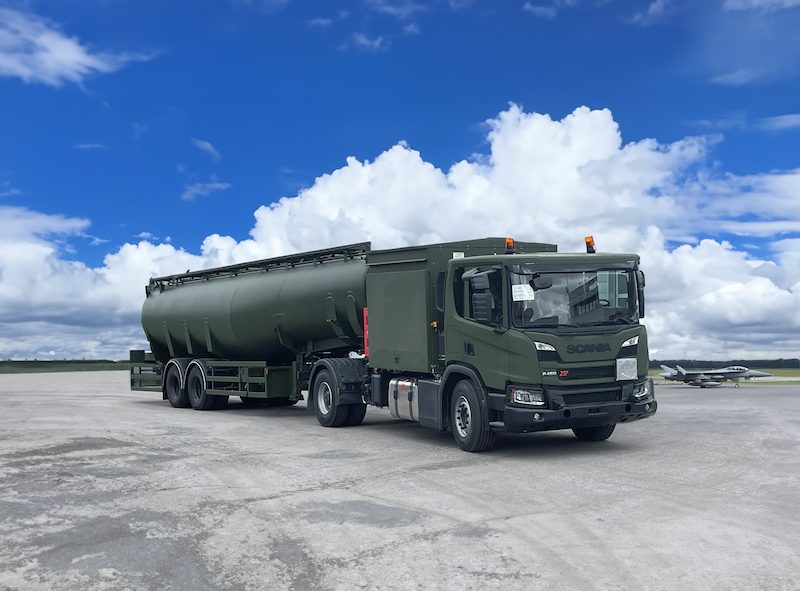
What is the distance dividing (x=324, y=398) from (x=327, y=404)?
0.18 m

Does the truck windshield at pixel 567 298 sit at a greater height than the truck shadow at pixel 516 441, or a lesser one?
greater

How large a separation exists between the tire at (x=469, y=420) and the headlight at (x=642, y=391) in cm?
221

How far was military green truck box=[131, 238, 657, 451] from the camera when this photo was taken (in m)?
11.2

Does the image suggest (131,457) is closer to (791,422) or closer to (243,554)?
(243,554)

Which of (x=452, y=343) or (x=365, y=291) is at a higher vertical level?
(x=365, y=291)

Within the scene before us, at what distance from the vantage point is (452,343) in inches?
484

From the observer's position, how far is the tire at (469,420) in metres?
11.6

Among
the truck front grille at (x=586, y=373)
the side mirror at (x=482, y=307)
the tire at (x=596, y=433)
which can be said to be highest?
the side mirror at (x=482, y=307)

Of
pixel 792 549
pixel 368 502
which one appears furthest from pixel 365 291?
pixel 792 549

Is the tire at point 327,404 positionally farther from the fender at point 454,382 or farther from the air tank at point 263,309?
the fender at point 454,382

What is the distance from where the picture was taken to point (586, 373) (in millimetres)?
11344

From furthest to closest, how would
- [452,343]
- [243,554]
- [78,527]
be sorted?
[452,343] < [78,527] < [243,554]

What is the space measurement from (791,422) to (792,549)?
11042 mm

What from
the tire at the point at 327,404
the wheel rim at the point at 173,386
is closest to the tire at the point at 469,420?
the tire at the point at 327,404
